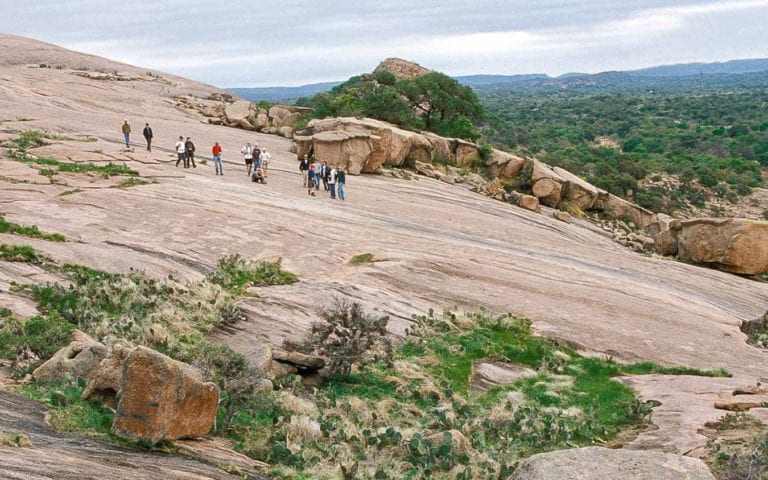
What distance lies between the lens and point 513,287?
19172 mm

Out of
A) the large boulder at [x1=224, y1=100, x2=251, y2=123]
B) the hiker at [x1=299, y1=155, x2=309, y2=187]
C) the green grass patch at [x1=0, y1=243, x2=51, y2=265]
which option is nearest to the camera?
the green grass patch at [x1=0, y1=243, x2=51, y2=265]

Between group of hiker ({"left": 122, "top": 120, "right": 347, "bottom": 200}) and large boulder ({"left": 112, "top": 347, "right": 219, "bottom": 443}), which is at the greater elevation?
group of hiker ({"left": 122, "top": 120, "right": 347, "bottom": 200})

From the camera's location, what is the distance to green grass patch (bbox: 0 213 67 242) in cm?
1653

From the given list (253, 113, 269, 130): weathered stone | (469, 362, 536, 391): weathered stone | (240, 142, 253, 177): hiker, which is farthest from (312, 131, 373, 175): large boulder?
(469, 362, 536, 391): weathered stone

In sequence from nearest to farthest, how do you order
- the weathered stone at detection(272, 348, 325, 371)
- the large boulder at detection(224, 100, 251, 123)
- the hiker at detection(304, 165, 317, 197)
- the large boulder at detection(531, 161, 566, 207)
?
the weathered stone at detection(272, 348, 325, 371), the hiker at detection(304, 165, 317, 197), the large boulder at detection(531, 161, 566, 207), the large boulder at detection(224, 100, 251, 123)

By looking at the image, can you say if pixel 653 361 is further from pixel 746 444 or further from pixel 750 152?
pixel 750 152

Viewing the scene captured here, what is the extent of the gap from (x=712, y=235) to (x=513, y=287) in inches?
480

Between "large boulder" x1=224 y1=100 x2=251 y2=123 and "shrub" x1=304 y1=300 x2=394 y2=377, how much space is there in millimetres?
29394

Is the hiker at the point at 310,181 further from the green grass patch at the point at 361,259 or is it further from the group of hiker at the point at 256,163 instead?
the green grass patch at the point at 361,259

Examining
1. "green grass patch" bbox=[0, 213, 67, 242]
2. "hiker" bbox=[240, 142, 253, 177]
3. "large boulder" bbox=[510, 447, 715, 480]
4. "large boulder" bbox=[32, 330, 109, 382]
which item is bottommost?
"large boulder" bbox=[32, 330, 109, 382]

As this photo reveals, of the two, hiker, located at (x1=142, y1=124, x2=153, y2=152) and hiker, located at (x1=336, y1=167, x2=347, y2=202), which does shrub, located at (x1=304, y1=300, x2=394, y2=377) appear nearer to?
hiker, located at (x1=336, y1=167, x2=347, y2=202)

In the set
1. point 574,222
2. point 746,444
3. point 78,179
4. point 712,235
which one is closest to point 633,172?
point 574,222

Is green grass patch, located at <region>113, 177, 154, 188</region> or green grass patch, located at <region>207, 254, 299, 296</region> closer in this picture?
green grass patch, located at <region>207, 254, 299, 296</region>

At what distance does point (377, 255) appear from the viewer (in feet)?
64.4
